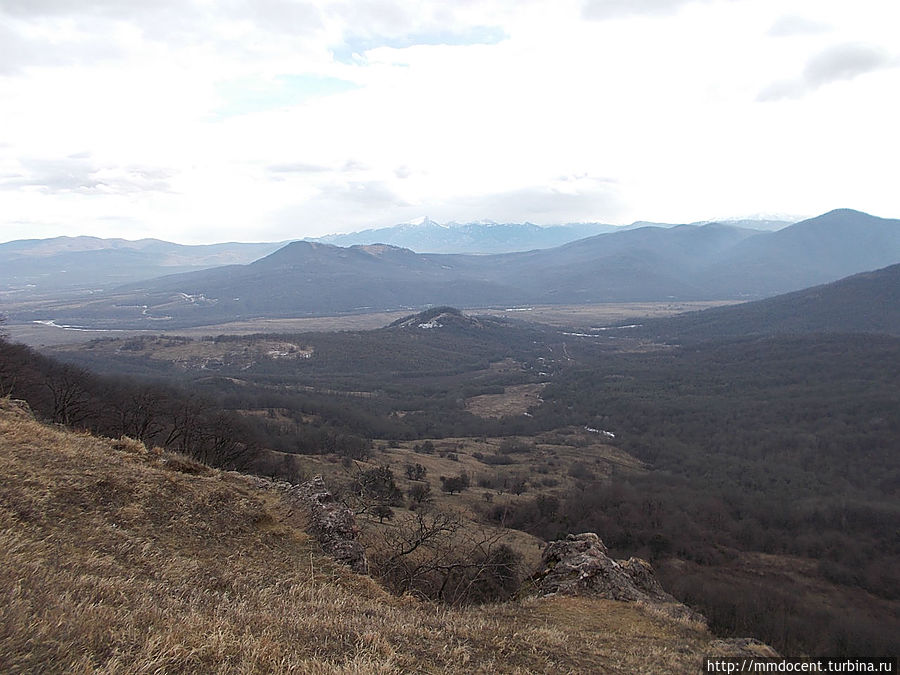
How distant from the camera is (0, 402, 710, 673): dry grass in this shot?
6.28m

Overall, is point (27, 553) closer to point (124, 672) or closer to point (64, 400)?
point (124, 672)

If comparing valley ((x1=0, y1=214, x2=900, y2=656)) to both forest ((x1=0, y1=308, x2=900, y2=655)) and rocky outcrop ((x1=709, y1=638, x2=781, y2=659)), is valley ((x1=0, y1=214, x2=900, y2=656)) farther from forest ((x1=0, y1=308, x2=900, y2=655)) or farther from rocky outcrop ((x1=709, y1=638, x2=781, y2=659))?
Result: rocky outcrop ((x1=709, y1=638, x2=781, y2=659))

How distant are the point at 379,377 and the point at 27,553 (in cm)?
15256

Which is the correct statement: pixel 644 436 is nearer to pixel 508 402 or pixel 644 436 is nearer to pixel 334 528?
pixel 508 402

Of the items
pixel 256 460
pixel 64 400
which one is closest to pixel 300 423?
pixel 256 460

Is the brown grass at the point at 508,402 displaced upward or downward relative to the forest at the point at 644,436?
downward

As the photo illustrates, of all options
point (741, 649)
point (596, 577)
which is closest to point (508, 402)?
point (596, 577)

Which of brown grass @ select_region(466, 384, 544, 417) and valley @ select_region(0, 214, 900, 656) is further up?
valley @ select_region(0, 214, 900, 656)

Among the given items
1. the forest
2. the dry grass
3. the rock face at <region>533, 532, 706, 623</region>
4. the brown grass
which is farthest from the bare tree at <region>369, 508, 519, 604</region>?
the brown grass

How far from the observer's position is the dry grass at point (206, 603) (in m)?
6.28

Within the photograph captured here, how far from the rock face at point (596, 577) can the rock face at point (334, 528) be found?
6.54 metres

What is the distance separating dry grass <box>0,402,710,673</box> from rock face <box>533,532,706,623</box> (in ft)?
3.43

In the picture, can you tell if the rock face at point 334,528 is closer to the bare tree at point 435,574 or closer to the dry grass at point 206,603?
the dry grass at point 206,603

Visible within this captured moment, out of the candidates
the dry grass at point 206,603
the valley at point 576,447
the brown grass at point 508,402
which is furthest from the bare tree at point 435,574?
the brown grass at point 508,402
